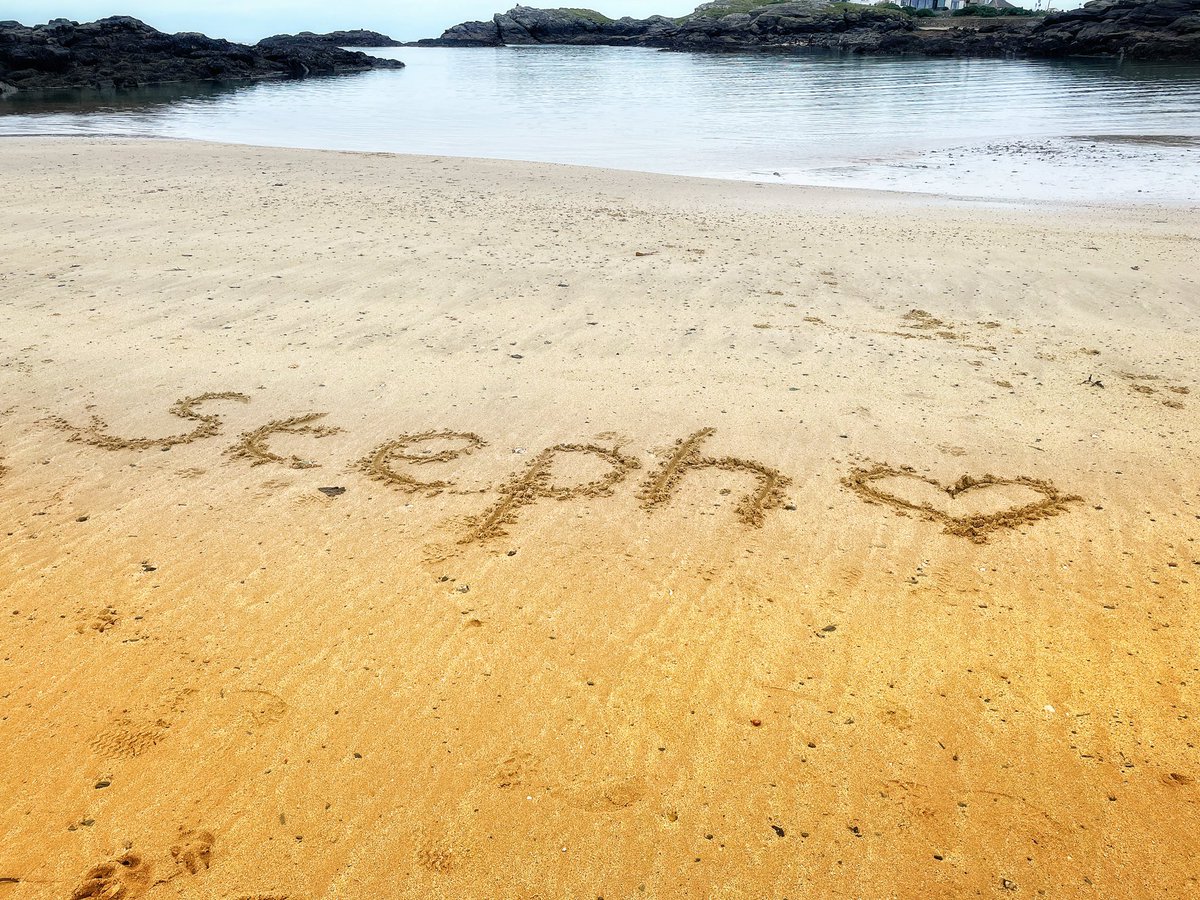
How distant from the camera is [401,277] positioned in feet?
23.9

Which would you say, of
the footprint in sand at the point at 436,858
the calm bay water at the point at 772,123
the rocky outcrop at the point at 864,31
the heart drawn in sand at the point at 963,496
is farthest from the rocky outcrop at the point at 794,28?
the footprint in sand at the point at 436,858

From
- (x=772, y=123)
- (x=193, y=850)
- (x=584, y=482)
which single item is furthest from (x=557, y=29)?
(x=193, y=850)

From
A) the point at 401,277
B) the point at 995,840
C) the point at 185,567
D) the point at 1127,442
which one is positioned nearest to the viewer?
the point at 995,840

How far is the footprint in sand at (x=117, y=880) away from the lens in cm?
211

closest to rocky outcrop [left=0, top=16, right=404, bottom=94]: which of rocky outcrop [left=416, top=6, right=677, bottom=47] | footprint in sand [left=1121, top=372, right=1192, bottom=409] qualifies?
footprint in sand [left=1121, top=372, right=1192, bottom=409]

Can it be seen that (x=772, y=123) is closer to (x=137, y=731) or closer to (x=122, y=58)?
(x=137, y=731)

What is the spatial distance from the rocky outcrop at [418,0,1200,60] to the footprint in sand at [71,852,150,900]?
6624cm

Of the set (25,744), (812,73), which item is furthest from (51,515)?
(812,73)

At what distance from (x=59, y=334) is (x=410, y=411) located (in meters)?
3.13

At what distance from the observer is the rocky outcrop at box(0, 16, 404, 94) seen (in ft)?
127

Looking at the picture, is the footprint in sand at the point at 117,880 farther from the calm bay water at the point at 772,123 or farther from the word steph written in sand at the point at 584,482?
the calm bay water at the point at 772,123

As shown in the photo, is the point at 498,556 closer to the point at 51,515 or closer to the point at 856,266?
the point at 51,515

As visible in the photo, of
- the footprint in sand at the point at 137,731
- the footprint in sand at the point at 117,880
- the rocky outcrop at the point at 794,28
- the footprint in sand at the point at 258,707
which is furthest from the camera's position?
the rocky outcrop at the point at 794,28

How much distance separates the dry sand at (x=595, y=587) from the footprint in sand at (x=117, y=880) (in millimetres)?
22
